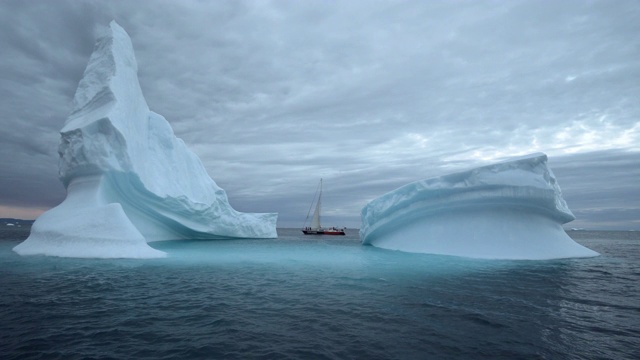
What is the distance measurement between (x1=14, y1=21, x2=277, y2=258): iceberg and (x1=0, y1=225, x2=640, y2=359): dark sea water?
334 centimetres

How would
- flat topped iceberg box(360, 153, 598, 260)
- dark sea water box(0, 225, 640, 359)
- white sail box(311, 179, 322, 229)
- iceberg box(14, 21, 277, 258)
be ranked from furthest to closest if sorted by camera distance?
white sail box(311, 179, 322, 229) → flat topped iceberg box(360, 153, 598, 260) → iceberg box(14, 21, 277, 258) → dark sea water box(0, 225, 640, 359)

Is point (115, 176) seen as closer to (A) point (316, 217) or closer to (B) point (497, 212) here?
(B) point (497, 212)

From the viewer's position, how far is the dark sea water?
182 inches

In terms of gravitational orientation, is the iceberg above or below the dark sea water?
above

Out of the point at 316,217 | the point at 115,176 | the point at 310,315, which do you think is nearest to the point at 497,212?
the point at 310,315

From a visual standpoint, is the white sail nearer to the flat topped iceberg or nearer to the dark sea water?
the flat topped iceberg

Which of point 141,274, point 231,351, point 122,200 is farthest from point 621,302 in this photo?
point 122,200

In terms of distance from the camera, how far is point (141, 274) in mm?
10312

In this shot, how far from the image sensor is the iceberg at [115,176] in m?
14.2

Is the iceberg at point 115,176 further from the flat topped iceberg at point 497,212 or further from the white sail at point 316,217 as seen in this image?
the white sail at point 316,217

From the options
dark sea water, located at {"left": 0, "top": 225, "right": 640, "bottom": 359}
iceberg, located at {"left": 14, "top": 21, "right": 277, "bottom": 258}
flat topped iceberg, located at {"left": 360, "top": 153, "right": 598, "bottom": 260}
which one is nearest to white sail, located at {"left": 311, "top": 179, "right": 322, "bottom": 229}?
iceberg, located at {"left": 14, "top": 21, "right": 277, "bottom": 258}

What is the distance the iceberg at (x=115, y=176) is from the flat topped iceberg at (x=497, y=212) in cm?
1410

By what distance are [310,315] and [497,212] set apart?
47.2ft

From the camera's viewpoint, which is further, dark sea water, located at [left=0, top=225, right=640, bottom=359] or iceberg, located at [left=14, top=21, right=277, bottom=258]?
iceberg, located at [left=14, top=21, right=277, bottom=258]
